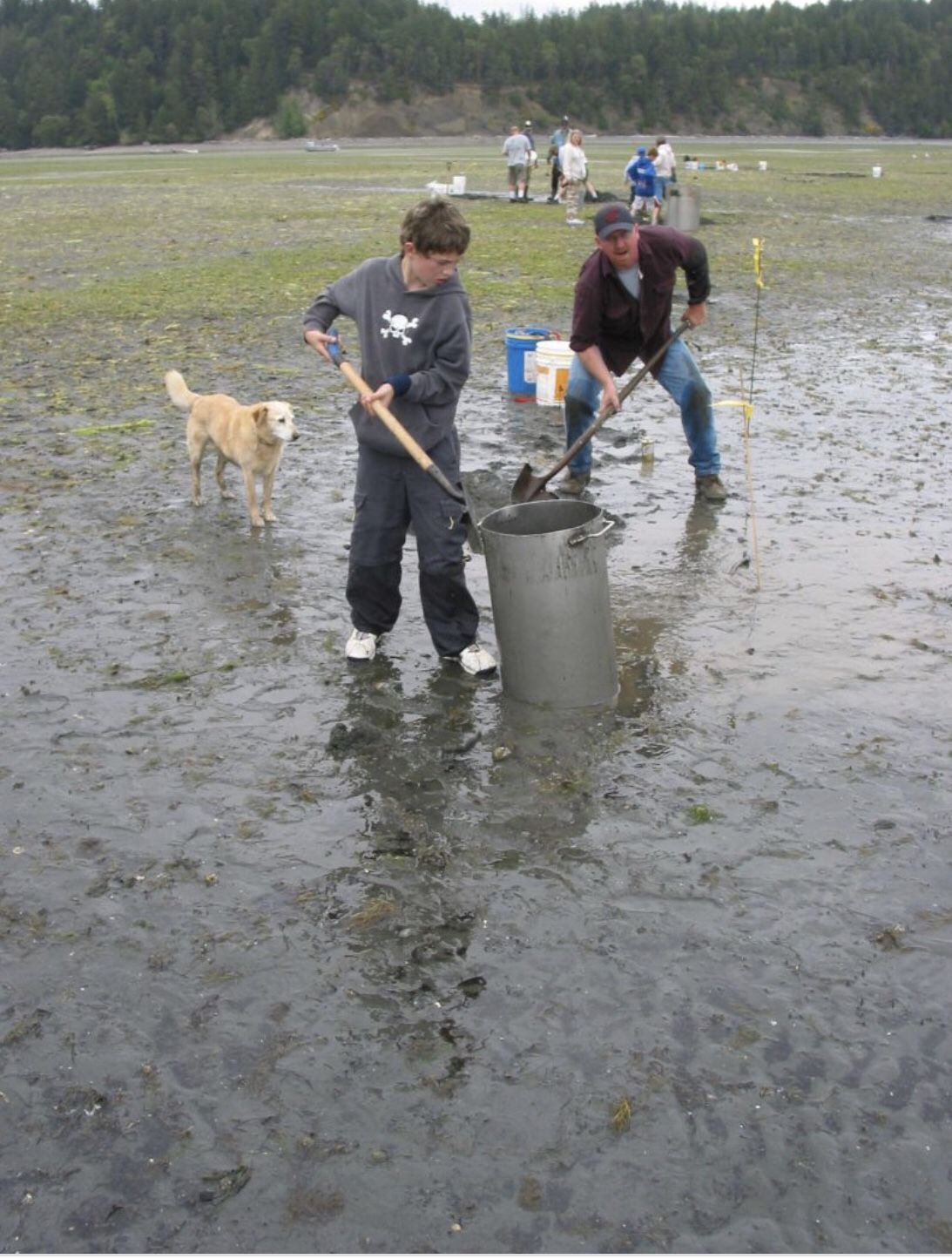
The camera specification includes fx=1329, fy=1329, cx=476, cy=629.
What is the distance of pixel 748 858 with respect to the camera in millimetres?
4582

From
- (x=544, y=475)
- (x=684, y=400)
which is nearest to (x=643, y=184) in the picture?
(x=684, y=400)

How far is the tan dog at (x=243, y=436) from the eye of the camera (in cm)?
777

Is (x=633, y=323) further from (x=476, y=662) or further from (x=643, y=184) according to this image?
(x=643, y=184)

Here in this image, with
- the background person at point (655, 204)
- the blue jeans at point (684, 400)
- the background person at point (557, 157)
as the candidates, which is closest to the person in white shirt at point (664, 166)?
the background person at point (655, 204)

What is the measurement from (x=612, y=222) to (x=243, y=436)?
2.47 metres

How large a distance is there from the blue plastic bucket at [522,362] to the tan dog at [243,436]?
337cm

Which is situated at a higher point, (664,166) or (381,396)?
(664,166)

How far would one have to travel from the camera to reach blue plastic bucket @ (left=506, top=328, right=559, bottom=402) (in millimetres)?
11047

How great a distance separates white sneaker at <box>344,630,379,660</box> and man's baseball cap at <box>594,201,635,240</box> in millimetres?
2759

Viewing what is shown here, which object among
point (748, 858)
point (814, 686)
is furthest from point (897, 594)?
point (748, 858)

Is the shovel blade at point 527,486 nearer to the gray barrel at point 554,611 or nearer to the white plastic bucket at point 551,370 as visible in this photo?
the gray barrel at point 554,611

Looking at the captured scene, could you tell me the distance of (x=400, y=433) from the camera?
539 cm

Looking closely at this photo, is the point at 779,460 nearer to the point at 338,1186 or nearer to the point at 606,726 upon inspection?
the point at 606,726

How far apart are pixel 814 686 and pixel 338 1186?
11.3ft
